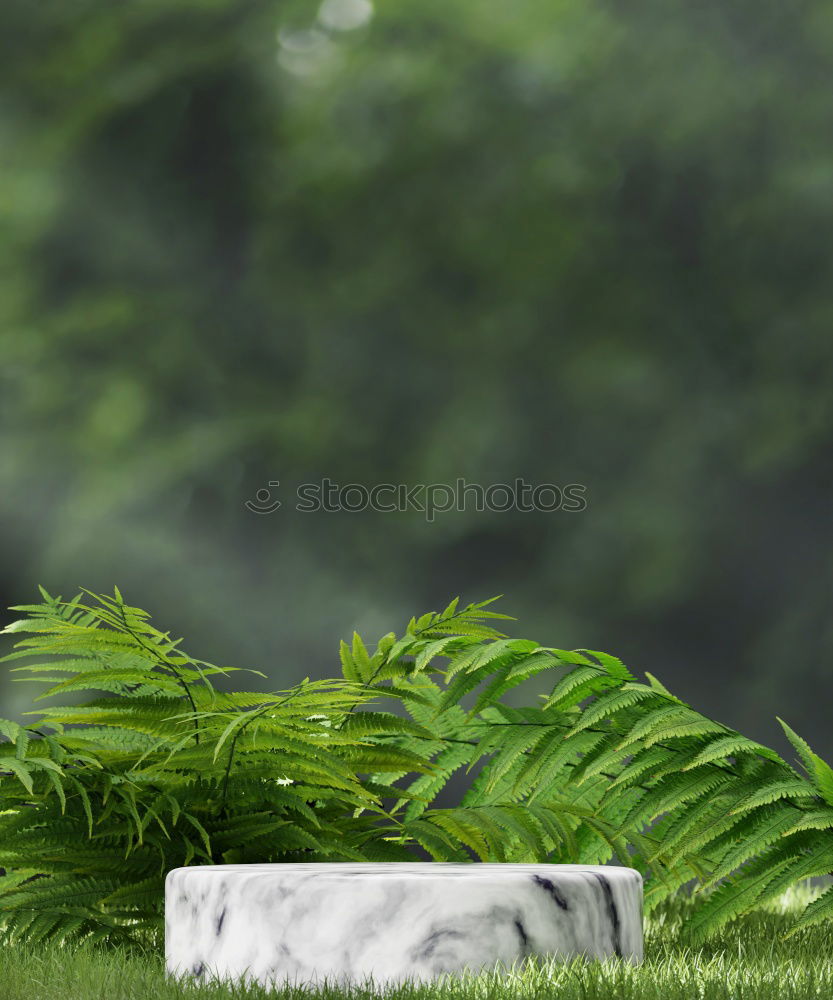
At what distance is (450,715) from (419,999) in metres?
0.94

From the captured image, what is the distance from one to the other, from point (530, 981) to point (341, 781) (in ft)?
1.71

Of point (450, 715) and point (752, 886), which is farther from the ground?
point (450, 715)

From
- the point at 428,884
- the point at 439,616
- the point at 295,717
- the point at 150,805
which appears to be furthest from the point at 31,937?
the point at 439,616

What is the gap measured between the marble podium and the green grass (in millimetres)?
58

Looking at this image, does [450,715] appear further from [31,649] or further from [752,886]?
[31,649]

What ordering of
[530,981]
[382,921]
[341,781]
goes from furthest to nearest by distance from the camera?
[341,781] < [382,921] < [530,981]

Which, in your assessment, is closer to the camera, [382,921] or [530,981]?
[530,981]

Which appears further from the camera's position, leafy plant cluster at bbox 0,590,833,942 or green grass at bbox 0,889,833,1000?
leafy plant cluster at bbox 0,590,833,942

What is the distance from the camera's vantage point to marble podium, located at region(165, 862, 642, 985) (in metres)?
1.47

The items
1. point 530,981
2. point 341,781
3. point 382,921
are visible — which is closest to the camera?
point 530,981

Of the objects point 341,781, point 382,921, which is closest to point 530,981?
point 382,921

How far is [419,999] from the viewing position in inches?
50.6

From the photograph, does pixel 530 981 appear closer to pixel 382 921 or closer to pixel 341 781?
pixel 382 921

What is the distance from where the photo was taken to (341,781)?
1.79 meters
